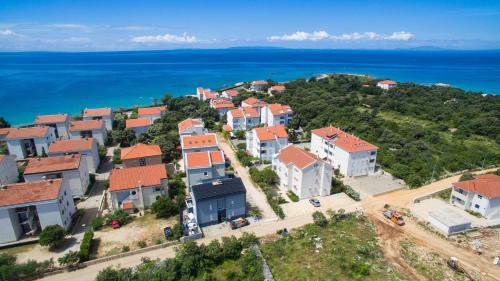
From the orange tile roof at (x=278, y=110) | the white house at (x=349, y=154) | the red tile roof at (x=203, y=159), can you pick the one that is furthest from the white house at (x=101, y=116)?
the white house at (x=349, y=154)

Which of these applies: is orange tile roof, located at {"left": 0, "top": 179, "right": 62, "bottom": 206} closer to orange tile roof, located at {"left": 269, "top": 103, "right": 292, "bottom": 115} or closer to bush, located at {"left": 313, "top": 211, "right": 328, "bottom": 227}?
bush, located at {"left": 313, "top": 211, "right": 328, "bottom": 227}

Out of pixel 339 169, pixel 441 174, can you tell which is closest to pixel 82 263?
pixel 339 169

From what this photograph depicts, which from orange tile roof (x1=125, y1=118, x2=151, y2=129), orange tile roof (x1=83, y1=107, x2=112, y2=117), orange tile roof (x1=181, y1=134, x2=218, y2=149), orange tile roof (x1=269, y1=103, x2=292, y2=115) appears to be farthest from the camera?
orange tile roof (x1=269, y1=103, x2=292, y2=115)

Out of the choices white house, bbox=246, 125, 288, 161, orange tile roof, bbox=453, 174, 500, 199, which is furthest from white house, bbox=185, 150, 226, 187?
orange tile roof, bbox=453, 174, 500, 199

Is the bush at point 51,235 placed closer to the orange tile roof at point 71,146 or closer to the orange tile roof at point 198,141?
the orange tile roof at point 71,146

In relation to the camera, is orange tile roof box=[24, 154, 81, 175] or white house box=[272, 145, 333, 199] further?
white house box=[272, 145, 333, 199]

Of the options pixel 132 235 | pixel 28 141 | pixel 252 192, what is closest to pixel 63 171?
pixel 132 235
